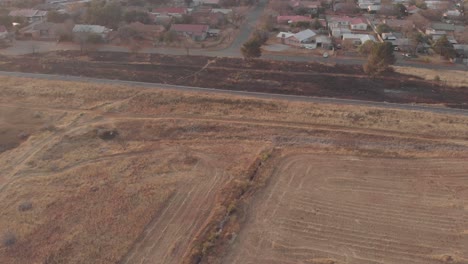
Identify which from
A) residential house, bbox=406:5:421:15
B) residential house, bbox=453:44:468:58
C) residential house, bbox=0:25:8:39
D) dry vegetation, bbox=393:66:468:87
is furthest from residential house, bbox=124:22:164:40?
residential house, bbox=406:5:421:15

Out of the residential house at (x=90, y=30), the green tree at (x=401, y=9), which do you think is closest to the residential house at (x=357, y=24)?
the green tree at (x=401, y=9)

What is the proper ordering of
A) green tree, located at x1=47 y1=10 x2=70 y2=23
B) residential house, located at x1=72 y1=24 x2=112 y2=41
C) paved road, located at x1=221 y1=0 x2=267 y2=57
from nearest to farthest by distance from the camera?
paved road, located at x1=221 y1=0 x2=267 y2=57, residential house, located at x1=72 y1=24 x2=112 y2=41, green tree, located at x1=47 y1=10 x2=70 y2=23

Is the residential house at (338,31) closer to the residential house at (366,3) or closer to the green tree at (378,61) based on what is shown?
the residential house at (366,3)

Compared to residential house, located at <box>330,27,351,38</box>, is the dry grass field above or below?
below

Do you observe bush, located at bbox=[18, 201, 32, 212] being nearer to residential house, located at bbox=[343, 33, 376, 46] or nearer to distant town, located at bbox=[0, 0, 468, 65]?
distant town, located at bbox=[0, 0, 468, 65]

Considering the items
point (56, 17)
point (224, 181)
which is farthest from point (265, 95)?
point (56, 17)

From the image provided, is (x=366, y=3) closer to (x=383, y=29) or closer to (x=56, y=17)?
(x=383, y=29)
